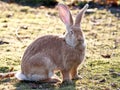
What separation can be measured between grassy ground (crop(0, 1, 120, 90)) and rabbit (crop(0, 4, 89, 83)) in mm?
165

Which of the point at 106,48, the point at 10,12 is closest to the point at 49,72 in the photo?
the point at 106,48

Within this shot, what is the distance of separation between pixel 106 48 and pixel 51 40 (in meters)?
2.58

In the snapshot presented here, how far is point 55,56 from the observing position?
7.30 metres

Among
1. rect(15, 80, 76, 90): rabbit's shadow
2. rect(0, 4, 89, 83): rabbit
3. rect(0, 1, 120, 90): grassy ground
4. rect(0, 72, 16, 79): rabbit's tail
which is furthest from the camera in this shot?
rect(0, 72, 16, 79): rabbit's tail

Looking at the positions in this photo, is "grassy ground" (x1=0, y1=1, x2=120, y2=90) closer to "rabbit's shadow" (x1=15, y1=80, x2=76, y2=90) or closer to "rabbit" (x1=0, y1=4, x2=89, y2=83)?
"rabbit's shadow" (x1=15, y1=80, x2=76, y2=90)

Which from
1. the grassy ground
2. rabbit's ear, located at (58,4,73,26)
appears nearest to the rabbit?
rabbit's ear, located at (58,4,73,26)

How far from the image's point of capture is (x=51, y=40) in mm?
7430

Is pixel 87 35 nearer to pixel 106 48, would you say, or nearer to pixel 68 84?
pixel 106 48

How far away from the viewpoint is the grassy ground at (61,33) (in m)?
7.30

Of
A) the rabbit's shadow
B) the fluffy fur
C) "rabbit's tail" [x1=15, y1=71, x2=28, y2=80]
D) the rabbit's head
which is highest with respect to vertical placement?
the rabbit's head

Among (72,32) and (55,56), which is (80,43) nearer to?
(72,32)

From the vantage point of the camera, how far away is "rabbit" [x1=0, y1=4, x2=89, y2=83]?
7.17 metres

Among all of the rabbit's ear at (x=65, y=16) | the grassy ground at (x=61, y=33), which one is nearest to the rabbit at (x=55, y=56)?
the rabbit's ear at (x=65, y=16)

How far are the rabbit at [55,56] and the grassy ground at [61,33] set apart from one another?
6.5 inches
